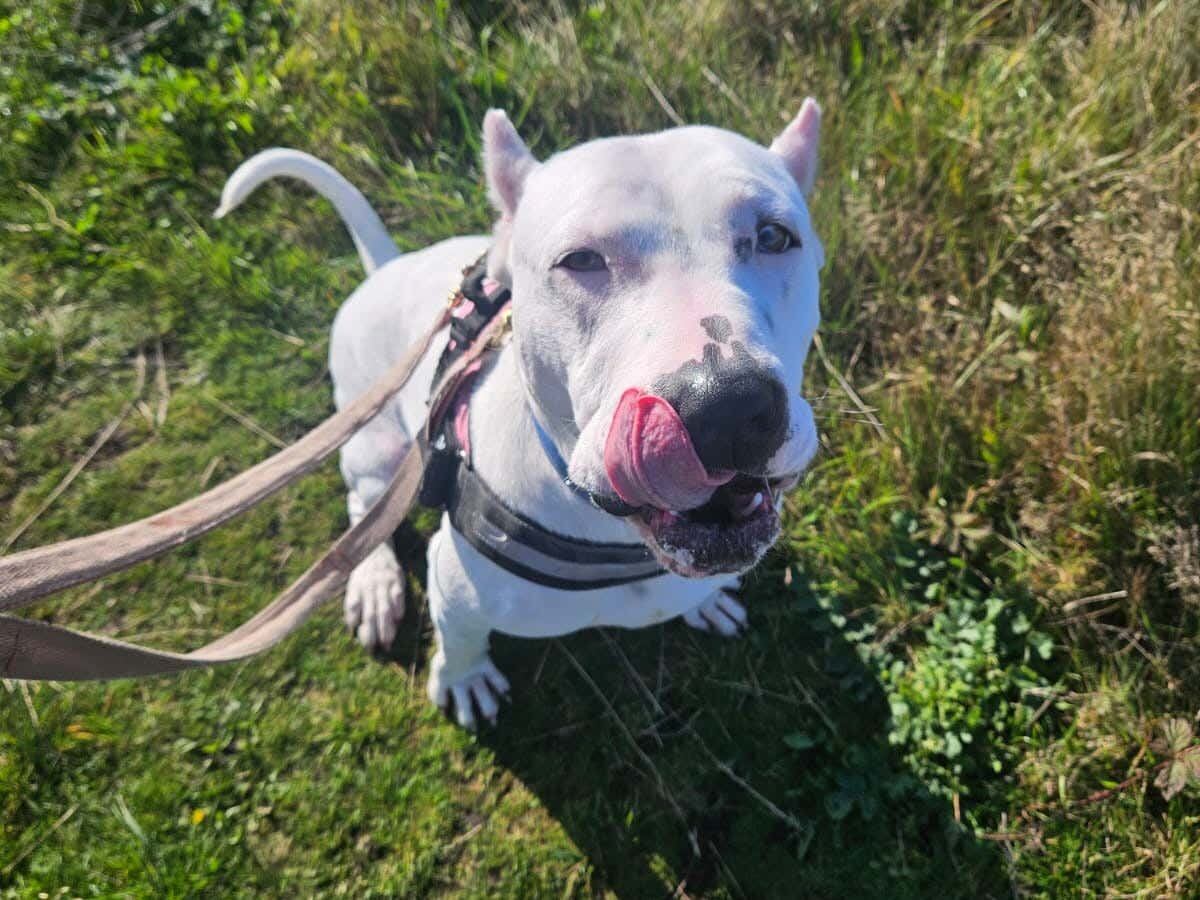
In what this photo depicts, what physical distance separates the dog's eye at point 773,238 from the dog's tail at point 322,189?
5.89 ft

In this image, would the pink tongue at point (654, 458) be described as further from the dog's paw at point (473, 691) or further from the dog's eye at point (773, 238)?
the dog's paw at point (473, 691)

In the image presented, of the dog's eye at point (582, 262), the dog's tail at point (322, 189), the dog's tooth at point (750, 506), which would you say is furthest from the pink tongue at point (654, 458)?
the dog's tail at point (322, 189)

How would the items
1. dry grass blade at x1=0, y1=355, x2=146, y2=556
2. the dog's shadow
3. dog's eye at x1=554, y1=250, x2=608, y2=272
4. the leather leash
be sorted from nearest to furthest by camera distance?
the leather leash, dog's eye at x1=554, y1=250, x2=608, y2=272, the dog's shadow, dry grass blade at x1=0, y1=355, x2=146, y2=556

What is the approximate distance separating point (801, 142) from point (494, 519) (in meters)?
1.21

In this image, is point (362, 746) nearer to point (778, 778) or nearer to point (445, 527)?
point (445, 527)

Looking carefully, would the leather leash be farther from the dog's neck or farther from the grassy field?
the grassy field

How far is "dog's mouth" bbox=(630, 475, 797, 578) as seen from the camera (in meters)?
1.53

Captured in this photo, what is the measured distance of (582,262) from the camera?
1651 millimetres

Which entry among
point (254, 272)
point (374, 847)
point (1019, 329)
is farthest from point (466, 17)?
point (374, 847)

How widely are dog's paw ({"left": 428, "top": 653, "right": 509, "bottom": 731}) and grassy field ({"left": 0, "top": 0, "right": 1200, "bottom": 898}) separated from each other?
101 mm

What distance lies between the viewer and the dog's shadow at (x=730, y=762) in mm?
2664

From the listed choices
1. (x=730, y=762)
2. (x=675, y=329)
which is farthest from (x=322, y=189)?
(x=730, y=762)

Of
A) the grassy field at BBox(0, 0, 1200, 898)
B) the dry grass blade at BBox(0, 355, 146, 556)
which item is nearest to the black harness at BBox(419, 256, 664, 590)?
the grassy field at BBox(0, 0, 1200, 898)

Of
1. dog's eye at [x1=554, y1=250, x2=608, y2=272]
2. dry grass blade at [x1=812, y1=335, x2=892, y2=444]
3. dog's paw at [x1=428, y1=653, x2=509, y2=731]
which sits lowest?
dog's paw at [x1=428, y1=653, x2=509, y2=731]
